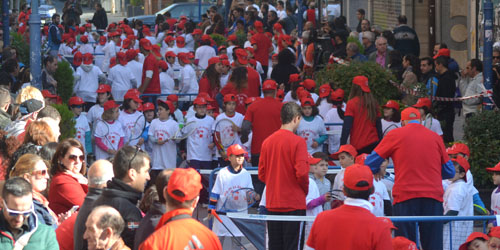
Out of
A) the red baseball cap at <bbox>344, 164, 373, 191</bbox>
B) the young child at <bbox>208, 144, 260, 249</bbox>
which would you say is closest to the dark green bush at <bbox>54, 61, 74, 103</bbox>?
the young child at <bbox>208, 144, 260, 249</bbox>

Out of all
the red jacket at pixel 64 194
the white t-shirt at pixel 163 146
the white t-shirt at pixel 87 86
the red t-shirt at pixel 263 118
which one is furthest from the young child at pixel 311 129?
the white t-shirt at pixel 87 86

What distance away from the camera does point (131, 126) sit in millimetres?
13234

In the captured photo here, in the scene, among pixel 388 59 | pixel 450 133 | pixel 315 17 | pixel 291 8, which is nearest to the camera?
pixel 450 133

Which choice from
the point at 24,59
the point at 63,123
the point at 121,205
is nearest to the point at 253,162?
the point at 63,123

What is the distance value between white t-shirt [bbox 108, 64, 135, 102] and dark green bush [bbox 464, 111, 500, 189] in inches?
275

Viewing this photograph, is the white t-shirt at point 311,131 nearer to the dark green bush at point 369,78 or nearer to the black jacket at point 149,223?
the dark green bush at point 369,78

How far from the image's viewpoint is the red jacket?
743 centimetres

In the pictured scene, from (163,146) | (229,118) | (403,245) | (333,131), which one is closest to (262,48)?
(333,131)

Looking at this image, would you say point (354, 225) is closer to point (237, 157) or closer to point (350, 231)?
point (350, 231)

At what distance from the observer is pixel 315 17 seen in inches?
1036

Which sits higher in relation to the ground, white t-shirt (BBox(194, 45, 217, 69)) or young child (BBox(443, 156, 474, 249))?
white t-shirt (BBox(194, 45, 217, 69))

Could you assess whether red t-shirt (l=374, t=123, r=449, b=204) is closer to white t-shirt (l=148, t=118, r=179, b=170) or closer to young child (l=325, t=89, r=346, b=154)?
young child (l=325, t=89, r=346, b=154)

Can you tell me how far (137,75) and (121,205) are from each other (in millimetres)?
12338

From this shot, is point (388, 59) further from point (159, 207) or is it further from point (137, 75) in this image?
point (159, 207)
